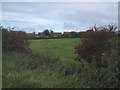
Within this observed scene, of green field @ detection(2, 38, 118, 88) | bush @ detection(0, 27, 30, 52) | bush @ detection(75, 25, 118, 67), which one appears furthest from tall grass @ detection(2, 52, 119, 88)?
bush @ detection(0, 27, 30, 52)

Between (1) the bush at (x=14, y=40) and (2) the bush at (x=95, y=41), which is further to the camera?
(1) the bush at (x=14, y=40)

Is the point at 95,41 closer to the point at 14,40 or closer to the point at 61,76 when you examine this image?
the point at 61,76

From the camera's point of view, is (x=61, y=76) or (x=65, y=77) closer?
(x=65, y=77)

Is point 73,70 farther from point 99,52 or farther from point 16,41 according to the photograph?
point 16,41

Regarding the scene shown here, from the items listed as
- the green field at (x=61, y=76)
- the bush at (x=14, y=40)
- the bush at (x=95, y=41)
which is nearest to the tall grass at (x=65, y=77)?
the green field at (x=61, y=76)

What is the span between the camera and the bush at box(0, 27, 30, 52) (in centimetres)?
1569

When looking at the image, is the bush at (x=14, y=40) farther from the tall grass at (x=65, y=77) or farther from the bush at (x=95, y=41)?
the bush at (x=95, y=41)

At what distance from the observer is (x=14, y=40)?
52.9 ft

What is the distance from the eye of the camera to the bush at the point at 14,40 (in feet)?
51.5

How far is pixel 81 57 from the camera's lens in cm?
975

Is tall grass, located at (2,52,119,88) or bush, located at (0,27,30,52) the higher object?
bush, located at (0,27,30,52)

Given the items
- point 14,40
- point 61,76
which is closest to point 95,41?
point 61,76

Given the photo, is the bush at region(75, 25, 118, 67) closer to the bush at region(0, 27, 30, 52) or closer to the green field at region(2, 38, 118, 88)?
the green field at region(2, 38, 118, 88)

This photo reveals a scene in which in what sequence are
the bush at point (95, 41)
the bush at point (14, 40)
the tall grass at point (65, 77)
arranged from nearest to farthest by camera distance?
the tall grass at point (65, 77) < the bush at point (95, 41) < the bush at point (14, 40)
